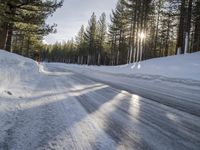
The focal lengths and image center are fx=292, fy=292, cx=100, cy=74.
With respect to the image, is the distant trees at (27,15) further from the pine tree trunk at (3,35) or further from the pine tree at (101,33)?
the pine tree at (101,33)

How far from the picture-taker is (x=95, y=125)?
4.26 m

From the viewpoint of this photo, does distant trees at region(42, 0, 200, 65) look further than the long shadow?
Yes

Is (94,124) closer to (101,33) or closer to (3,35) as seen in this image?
(3,35)

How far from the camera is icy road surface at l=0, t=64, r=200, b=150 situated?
3349 millimetres

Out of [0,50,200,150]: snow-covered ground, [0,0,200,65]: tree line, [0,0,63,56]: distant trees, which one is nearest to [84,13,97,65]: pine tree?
[0,0,200,65]: tree line

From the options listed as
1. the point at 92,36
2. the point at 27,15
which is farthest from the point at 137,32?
the point at 92,36

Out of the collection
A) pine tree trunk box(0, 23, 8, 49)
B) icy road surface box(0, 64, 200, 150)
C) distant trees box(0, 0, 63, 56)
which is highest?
distant trees box(0, 0, 63, 56)

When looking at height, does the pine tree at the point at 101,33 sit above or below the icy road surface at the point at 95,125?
above

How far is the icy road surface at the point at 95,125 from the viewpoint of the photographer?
3349 mm

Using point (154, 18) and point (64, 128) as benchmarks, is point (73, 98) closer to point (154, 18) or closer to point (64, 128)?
point (64, 128)

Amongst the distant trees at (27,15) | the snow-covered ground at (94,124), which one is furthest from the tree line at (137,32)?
the snow-covered ground at (94,124)

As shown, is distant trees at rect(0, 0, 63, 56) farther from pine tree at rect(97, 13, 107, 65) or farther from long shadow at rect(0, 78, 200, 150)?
pine tree at rect(97, 13, 107, 65)

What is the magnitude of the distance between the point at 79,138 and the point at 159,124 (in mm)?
1453

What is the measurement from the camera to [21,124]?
4109 mm
